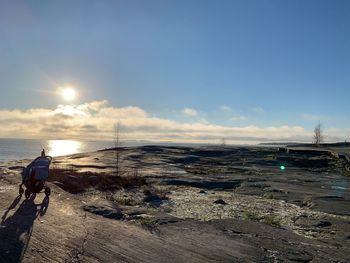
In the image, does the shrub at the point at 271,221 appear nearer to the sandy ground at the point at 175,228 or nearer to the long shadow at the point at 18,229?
the sandy ground at the point at 175,228

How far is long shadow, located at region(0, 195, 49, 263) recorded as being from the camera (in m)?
9.74

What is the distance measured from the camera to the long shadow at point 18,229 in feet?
32.0

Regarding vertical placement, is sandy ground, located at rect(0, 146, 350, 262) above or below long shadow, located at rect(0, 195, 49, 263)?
below

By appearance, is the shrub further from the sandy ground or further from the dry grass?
the dry grass

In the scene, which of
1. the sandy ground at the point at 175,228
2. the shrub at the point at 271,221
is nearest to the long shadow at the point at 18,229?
the sandy ground at the point at 175,228

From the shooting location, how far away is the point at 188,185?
97.8 ft

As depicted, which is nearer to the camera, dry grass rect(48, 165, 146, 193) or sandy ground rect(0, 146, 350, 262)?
sandy ground rect(0, 146, 350, 262)

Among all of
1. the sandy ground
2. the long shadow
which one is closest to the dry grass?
the sandy ground

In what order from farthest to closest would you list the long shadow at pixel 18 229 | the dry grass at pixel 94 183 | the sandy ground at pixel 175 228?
the dry grass at pixel 94 183 → the sandy ground at pixel 175 228 → the long shadow at pixel 18 229

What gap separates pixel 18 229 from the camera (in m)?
12.1

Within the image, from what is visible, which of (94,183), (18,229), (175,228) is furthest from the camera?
(94,183)

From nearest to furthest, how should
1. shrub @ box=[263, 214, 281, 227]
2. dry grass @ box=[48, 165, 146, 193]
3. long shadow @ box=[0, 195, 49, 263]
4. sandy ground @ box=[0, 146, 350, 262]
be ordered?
long shadow @ box=[0, 195, 49, 263], sandy ground @ box=[0, 146, 350, 262], shrub @ box=[263, 214, 281, 227], dry grass @ box=[48, 165, 146, 193]

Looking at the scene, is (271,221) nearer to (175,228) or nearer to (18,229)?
(175,228)

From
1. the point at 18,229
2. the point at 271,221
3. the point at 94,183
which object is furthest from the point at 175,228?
the point at 94,183
